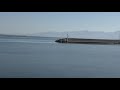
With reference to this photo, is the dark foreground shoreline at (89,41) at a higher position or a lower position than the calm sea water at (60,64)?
higher

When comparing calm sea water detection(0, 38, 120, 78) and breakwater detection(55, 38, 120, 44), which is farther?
breakwater detection(55, 38, 120, 44)

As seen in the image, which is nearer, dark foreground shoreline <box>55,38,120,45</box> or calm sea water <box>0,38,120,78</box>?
calm sea water <box>0,38,120,78</box>

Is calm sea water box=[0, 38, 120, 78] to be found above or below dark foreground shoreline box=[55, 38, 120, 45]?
below

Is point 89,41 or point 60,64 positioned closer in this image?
point 60,64

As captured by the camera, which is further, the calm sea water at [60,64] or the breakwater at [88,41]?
the breakwater at [88,41]

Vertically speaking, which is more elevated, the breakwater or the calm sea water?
the breakwater

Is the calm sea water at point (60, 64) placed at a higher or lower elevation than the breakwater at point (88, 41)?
lower

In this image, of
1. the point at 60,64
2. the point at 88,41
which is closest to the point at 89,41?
the point at 88,41

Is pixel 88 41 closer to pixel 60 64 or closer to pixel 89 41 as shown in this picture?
pixel 89 41

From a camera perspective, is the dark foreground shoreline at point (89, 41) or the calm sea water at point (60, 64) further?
the dark foreground shoreline at point (89, 41)

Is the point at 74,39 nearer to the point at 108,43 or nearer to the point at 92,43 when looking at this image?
the point at 92,43
